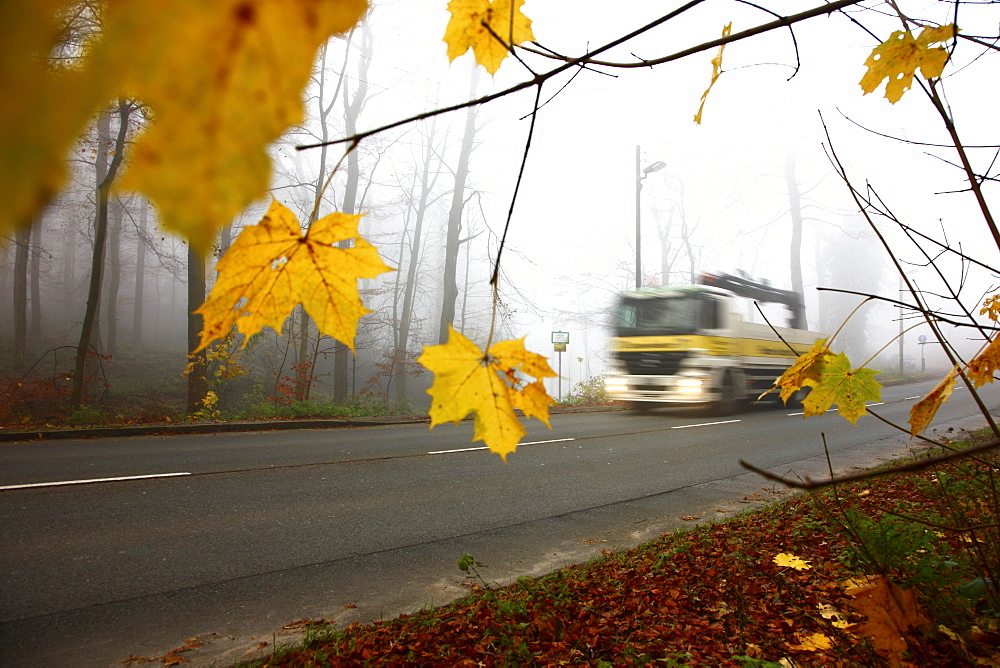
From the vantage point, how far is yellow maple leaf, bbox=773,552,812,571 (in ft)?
9.53

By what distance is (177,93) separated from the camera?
288 millimetres

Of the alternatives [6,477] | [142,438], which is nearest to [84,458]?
[6,477]

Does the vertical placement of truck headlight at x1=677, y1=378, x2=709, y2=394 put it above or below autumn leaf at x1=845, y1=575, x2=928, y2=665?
above

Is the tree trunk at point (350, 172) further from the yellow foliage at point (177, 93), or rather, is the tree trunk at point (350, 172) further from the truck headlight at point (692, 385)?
the yellow foliage at point (177, 93)

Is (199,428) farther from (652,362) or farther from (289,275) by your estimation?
(289,275)

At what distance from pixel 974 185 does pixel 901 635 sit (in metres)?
1.26

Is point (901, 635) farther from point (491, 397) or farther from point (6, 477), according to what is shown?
point (6, 477)

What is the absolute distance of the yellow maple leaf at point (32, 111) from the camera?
210 millimetres

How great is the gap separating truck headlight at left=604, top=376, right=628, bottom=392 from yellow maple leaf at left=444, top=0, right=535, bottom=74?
12.3 metres

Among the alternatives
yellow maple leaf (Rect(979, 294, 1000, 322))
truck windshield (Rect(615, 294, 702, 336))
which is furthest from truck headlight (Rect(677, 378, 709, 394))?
yellow maple leaf (Rect(979, 294, 1000, 322))

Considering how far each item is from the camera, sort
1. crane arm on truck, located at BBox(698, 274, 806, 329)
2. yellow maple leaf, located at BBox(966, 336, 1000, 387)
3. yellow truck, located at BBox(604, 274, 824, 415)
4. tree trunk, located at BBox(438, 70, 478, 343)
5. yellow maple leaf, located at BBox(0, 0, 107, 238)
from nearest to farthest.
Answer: yellow maple leaf, located at BBox(0, 0, 107, 238)
yellow maple leaf, located at BBox(966, 336, 1000, 387)
yellow truck, located at BBox(604, 274, 824, 415)
crane arm on truck, located at BBox(698, 274, 806, 329)
tree trunk, located at BBox(438, 70, 478, 343)

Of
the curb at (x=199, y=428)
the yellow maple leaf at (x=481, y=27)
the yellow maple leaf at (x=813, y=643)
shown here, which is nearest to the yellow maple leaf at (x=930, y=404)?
the yellow maple leaf at (x=481, y=27)


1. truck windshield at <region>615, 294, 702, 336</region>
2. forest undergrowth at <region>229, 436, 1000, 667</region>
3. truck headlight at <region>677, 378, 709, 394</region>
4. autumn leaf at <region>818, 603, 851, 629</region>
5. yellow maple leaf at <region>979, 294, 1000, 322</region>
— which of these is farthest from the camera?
truck windshield at <region>615, 294, 702, 336</region>

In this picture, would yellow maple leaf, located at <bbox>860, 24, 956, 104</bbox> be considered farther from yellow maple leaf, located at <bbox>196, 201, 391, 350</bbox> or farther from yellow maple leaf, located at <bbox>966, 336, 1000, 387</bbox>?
yellow maple leaf, located at <bbox>196, 201, 391, 350</bbox>
